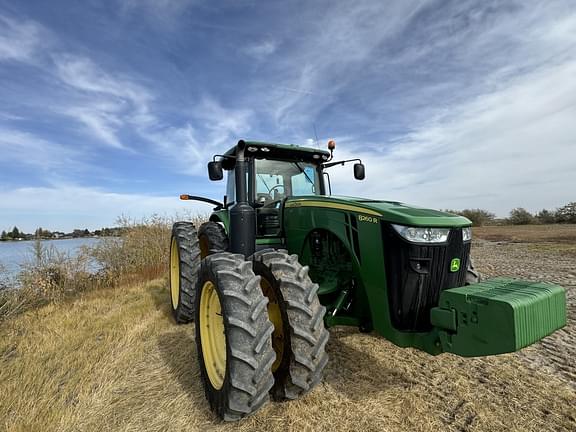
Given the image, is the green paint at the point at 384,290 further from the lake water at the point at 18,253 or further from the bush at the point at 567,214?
the bush at the point at 567,214

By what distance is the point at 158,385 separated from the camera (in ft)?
9.29

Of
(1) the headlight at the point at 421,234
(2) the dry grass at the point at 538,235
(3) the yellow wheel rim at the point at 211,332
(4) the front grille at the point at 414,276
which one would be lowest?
(2) the dry grass at the point at 538,235

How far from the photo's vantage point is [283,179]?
4426 millimetres

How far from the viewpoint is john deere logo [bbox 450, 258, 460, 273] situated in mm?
2482

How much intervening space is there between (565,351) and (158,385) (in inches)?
148

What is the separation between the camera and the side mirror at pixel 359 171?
4211 millimetres

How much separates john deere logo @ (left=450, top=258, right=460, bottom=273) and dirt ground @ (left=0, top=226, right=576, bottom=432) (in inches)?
36.3

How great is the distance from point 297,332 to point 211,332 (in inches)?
35.3

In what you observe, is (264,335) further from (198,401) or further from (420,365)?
(420,365)

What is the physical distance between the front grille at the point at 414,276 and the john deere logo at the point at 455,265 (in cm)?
3

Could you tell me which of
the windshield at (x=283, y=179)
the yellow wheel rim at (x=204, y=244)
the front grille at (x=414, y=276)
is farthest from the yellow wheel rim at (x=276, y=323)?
the yellow wheel rim at (x=204, y=244)

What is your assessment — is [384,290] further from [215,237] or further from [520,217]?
[520,217]

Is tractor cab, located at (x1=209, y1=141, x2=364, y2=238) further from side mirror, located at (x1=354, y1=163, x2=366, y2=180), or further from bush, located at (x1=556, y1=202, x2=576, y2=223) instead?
bush, located at (x1=556, y1=202, x2=576, y2=223)

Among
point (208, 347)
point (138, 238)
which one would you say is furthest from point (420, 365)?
point (138, 238)
